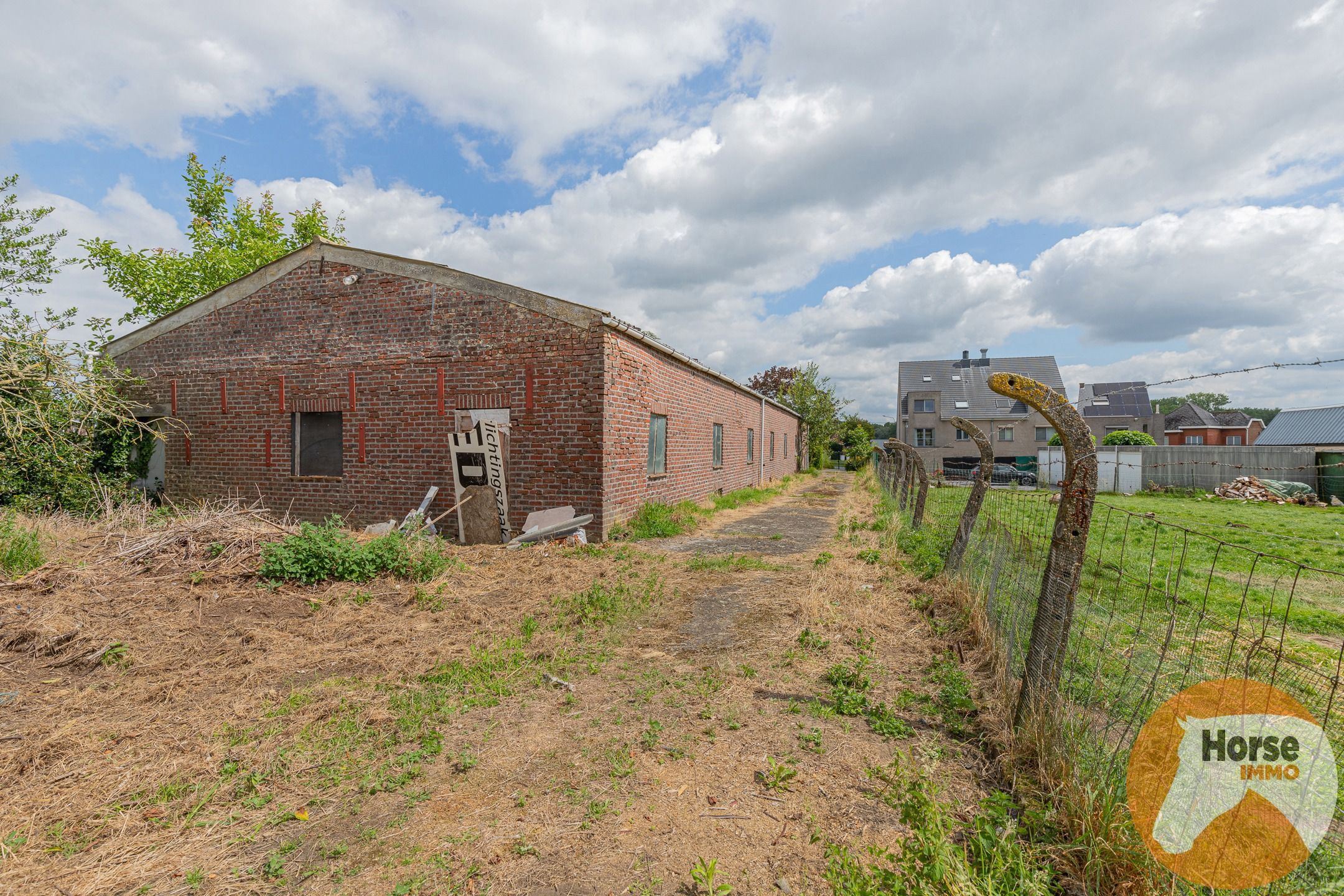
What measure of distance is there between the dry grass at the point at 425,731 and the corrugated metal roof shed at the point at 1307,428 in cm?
3228

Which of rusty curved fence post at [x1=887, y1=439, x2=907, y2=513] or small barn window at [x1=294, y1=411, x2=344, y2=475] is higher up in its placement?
small barn window at [x1=294, y1=411, x2=344, y2=475]

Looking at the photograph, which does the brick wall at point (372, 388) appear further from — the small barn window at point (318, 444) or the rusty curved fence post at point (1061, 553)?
the rusty curved fence post at point (1061, 553)

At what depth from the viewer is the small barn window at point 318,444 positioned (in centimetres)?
1060

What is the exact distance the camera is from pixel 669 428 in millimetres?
12016

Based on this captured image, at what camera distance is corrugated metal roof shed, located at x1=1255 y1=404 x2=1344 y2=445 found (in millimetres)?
26953

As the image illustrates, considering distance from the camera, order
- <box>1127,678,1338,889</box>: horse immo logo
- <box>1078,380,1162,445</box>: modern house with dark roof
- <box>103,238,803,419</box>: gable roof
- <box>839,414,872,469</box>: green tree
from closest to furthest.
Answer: <box>1127,678,1338,889</box>: horse immo logo → <box>103,238,803,419</box>: gable roof → <box>839,414,872,469</box>: green tree → <box>1078,380,1162,445</box>: modern house with dark roof

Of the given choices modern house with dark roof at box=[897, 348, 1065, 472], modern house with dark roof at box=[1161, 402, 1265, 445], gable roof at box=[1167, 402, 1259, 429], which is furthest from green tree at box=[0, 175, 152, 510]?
gable roof at box=[1167, 402, 1259, 429]

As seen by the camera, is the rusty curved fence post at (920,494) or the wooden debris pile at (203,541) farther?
the rusty curved fence post at (920,494)

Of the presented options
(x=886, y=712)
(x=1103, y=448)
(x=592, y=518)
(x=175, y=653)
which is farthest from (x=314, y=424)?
(x=1103, y=448)

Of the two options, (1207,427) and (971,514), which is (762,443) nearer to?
(971,514)

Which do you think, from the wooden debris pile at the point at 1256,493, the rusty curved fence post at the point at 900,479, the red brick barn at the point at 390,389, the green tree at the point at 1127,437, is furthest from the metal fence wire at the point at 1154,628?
the green tree at the point at 1127,437

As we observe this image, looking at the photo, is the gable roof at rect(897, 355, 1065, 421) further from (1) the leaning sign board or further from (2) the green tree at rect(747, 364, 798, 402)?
(1) the leaning sign board

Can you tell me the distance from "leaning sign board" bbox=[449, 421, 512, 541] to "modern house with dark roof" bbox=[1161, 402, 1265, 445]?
6342 cm

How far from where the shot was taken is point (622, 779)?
2.96m
